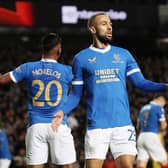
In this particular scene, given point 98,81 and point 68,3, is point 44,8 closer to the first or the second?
point 68,3

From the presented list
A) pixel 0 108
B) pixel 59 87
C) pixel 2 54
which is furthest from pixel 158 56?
pixel 59 87

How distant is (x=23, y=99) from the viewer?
54.3ft

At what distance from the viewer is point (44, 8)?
13.3 meters

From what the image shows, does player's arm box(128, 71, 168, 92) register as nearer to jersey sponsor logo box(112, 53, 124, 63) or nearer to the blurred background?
jersey sponsor logo box(112, 53, 124, 63)

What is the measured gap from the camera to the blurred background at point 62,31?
13.0 m

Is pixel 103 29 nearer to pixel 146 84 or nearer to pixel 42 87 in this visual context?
pixel 146 84

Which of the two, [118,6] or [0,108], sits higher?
[118,6]

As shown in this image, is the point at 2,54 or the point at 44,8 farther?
the point at 2,54

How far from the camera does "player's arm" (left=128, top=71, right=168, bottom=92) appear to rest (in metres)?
5.70

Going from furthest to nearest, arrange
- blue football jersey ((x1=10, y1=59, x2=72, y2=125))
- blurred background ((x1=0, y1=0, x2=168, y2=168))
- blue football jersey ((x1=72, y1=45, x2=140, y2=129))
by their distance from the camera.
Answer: blurred background ((x1=0, y1=0, x2=168, y2=168))
blue football jersey ((x1=10, y1=59, x2=72, y2=125))
blue football jersey ((x1=72, y1=45, x2=140, y2=129))

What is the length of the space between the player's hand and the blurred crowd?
540cm

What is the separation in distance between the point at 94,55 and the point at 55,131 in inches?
41.3

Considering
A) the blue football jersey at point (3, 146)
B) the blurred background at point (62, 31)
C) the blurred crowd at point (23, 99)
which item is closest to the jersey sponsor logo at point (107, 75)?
the blue football jersey at point (3, 146)

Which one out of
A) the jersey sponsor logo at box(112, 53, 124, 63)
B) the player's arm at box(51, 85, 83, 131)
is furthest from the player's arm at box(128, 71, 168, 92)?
the player's arm at box(51, 85, 83, 131)
